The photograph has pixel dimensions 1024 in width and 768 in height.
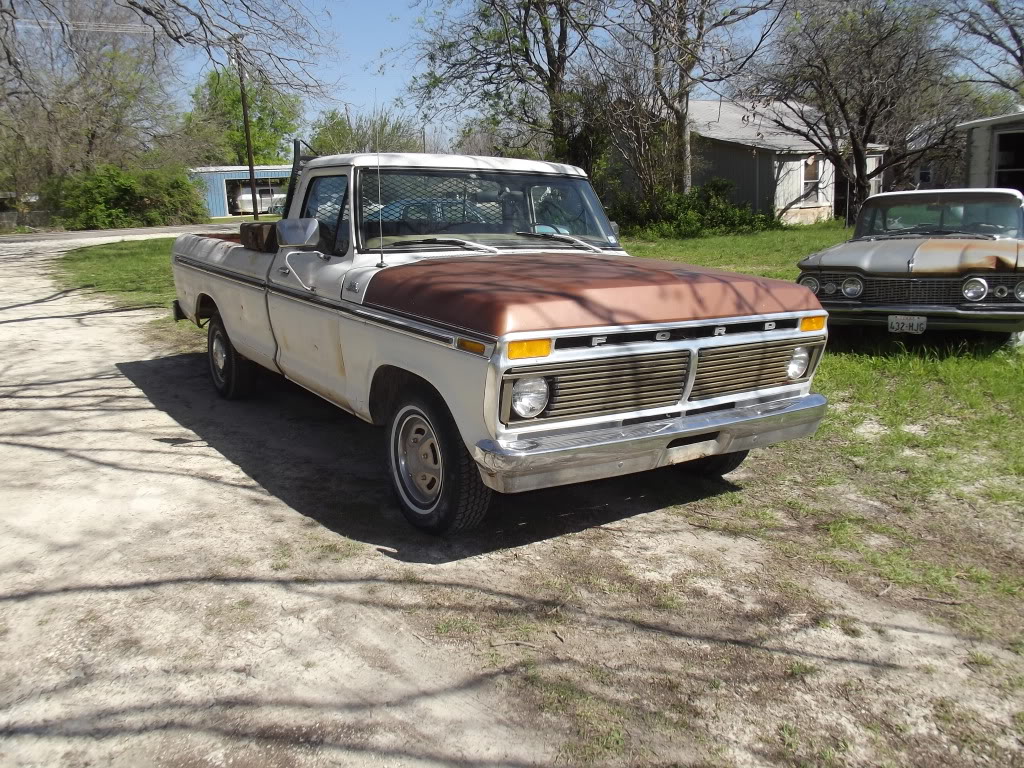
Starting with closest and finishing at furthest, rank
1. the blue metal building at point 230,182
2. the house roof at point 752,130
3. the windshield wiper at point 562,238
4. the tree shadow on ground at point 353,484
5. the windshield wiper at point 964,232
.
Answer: the tree shadow on ground at point 353,484 < the windshield wiper at point 562,238 < the windshield wiper at point 964,232 < the house roof at point 752,130 < the blue metal building at point 230,182

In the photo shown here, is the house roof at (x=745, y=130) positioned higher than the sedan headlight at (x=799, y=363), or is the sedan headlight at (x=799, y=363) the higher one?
the house roof at (x=745, y=130)

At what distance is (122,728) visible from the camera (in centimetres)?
282

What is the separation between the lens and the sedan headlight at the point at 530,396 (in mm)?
3665

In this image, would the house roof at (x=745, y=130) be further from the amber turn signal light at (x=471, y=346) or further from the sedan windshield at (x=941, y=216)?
the amber turn signal light at (x=471, y=346)

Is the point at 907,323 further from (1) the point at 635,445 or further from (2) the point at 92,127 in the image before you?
(2) the point at 92,127

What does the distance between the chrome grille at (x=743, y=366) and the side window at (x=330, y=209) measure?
217 cm

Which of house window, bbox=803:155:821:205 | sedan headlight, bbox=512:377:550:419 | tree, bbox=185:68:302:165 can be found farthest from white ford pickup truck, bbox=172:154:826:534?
house window, bbox=803:155:821:205

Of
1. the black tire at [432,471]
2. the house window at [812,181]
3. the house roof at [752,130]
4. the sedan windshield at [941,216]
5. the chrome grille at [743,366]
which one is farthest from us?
the house window at [812,181]

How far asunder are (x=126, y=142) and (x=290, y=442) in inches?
1705

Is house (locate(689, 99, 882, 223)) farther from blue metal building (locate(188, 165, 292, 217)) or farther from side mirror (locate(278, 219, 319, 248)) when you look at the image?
blue metal building (locate(188, 165, 292, 217))

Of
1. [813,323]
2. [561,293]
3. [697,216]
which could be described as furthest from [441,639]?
[697,216]

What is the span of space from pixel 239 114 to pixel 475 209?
75.9 metres

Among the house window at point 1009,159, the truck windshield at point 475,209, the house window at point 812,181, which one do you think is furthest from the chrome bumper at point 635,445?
the house window at point 812,181

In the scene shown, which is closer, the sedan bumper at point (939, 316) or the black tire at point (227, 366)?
the black tire at point (227, 366)
